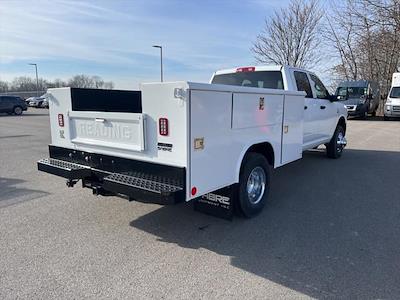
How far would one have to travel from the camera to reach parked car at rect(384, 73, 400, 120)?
69.6 feet

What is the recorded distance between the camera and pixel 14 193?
5.67 meters

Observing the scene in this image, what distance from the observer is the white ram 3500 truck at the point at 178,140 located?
3.37m

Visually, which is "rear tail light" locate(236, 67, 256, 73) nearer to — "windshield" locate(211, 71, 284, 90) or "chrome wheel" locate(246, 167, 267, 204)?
"windshield" locate(211, 71, 284, 90)

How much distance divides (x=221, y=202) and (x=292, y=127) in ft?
6.56

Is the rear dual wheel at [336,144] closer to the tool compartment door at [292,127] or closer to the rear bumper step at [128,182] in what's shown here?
the tool compartment door at [292,127]

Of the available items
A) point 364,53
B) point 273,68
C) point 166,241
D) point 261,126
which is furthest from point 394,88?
point 166,241

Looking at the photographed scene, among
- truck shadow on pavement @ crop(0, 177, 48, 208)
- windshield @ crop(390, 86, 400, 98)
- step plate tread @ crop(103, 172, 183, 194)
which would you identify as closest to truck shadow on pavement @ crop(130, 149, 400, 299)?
step plate tread @ crop(103, 172, 183, 194)

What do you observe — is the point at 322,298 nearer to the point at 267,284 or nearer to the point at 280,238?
the point at 267,284

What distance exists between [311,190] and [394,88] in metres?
19.7

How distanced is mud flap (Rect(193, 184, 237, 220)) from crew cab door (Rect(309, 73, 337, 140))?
371cm

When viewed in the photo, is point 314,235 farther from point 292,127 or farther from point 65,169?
point 65,169

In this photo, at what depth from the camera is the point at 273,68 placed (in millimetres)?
6305

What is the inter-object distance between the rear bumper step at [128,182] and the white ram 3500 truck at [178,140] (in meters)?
0.01

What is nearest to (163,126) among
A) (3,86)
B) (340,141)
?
(340,141)
